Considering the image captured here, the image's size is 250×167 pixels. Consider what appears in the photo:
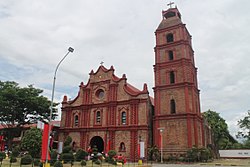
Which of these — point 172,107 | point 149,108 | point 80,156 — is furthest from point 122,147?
point 172,107

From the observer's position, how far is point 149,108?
114 feet

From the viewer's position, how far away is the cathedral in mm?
31703

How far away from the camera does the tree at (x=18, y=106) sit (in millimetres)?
37062

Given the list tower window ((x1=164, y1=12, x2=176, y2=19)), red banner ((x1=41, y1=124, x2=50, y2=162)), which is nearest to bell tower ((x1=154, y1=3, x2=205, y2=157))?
tower window ((x1=164, y1=12, x2=176, y2=19))

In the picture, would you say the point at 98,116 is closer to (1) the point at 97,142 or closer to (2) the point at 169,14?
(1) the point at 97,142

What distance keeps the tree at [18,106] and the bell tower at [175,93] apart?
19219 millimetres

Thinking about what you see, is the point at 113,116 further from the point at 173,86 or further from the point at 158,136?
the point at 173,86

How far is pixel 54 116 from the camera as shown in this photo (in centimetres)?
4169

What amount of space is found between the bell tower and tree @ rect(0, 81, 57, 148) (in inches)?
757

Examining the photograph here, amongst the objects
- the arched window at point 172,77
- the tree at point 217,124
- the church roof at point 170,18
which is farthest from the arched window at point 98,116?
the tree at point 217,124

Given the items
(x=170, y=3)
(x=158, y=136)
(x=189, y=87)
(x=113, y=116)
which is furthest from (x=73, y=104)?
(x=170, y=3)

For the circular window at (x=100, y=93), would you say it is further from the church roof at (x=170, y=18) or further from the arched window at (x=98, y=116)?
the church roof at (x=170, y=18)

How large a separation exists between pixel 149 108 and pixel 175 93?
4.44 metres

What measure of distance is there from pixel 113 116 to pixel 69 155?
1274 cm
